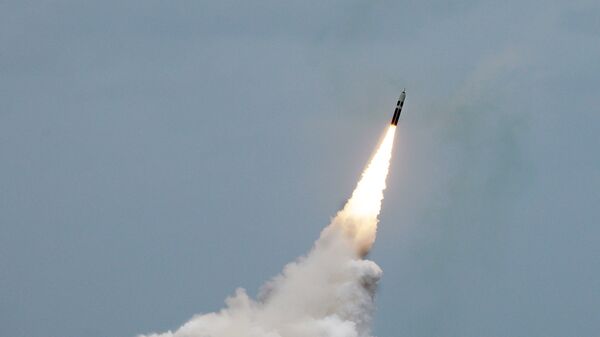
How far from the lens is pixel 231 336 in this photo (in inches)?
7111

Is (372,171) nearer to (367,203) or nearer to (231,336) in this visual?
(367,203)

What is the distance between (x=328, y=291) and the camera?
179 meters

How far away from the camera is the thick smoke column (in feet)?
580

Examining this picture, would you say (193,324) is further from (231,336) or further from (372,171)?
(372,171)

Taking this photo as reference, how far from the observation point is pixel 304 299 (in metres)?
180

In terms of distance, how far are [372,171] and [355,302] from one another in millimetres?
8056

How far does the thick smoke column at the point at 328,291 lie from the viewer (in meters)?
177

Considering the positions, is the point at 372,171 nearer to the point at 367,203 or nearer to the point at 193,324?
the point at 367,203

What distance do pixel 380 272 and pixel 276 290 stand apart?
745 centimetres

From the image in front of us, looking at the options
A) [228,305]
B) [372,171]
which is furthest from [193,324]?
[372,171]

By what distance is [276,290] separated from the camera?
181625mm

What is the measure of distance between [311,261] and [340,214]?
11.0 feet

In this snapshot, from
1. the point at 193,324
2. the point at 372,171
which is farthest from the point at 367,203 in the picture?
the point at 193,324

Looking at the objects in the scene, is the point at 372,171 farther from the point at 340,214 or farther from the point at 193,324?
the point at 193,324
